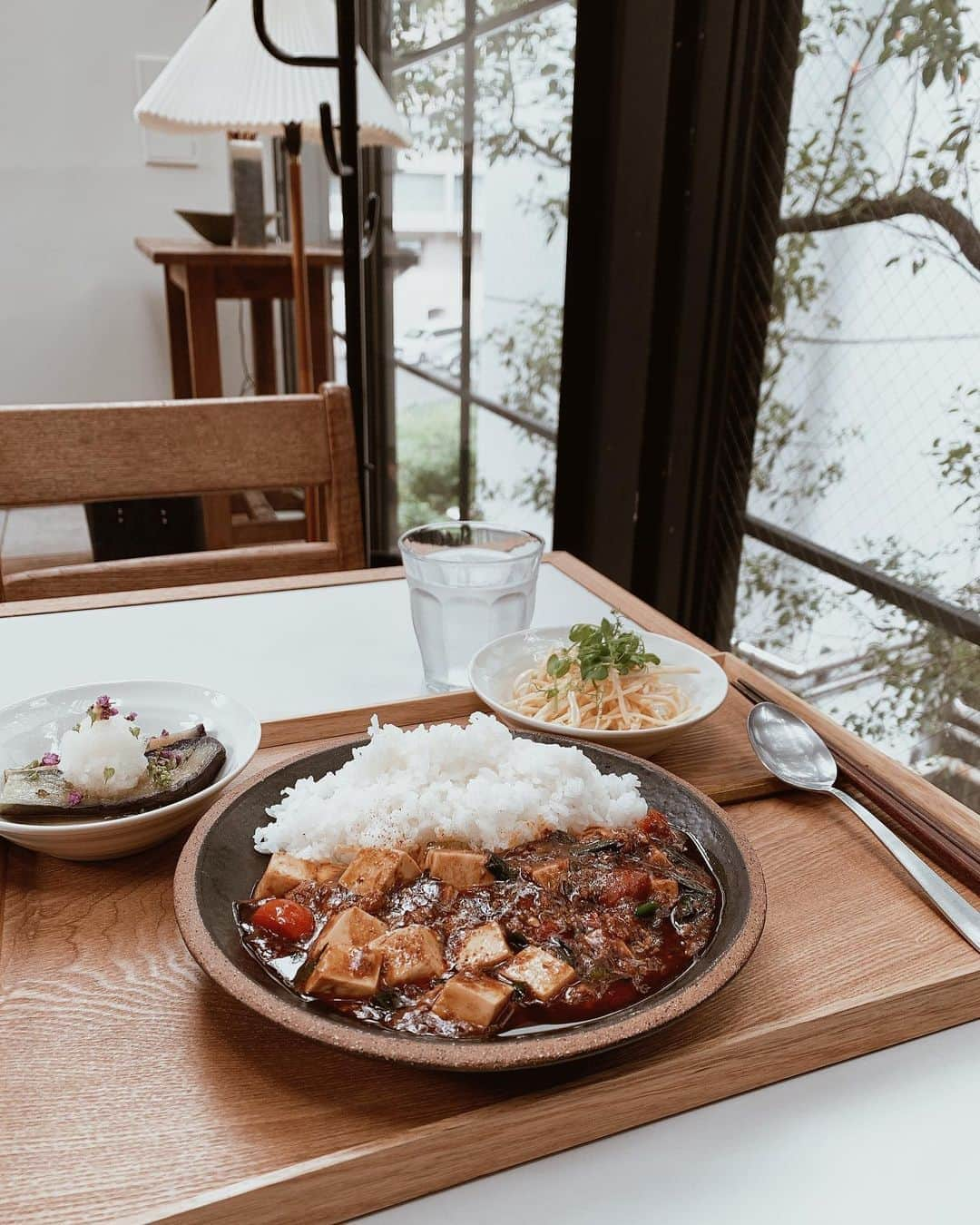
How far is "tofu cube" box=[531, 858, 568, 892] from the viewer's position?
714 mm

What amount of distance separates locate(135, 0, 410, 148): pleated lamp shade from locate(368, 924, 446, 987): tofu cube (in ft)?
6.63

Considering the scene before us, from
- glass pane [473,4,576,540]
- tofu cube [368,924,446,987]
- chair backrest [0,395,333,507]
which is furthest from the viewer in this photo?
glass pane [473,4,576,540]

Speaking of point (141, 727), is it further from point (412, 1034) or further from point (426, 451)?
point (426, 451)

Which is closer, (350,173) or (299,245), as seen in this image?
(350,173)

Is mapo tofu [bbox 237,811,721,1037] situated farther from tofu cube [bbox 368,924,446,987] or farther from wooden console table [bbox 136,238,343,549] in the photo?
wooden console table [bbox 136,238,343,549]

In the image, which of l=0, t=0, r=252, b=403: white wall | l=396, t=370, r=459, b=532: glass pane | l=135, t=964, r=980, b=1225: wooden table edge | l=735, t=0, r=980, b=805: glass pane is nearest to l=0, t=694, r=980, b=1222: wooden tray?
l=135, t=964, r=980, b=1225: wooden table edge

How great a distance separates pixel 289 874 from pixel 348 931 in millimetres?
85

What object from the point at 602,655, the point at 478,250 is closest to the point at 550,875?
the point at 602,655

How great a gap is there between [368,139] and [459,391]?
3.14ft

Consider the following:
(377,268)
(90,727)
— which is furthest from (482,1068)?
(377,268)

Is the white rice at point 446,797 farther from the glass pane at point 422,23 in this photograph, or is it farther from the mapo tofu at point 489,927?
the glass pane at point 422,23

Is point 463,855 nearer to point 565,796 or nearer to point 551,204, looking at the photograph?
point 565,796

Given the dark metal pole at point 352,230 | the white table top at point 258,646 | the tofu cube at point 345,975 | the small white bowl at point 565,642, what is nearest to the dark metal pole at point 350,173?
the dark metal pole at point 352,230

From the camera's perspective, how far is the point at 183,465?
5.16 ft
